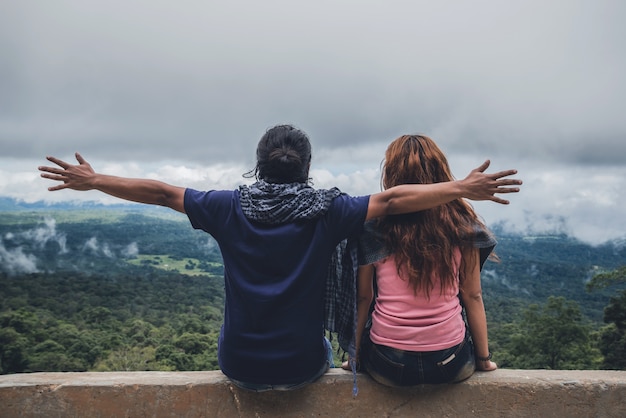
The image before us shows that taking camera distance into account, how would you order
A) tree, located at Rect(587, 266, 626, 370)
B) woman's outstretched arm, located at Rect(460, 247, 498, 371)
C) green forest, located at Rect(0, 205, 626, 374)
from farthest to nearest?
green forest, located at Rect(0, 205, 626, 374) → tree, located at Rect(587, 266, 626, 370) → woman's outstretched arm, located at Rect(460, 247, 498, 371)

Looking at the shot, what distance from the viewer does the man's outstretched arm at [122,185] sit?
1948 millimetres

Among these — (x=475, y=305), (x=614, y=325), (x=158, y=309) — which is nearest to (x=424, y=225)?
(x=475, y=305)

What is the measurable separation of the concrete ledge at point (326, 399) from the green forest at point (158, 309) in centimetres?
36

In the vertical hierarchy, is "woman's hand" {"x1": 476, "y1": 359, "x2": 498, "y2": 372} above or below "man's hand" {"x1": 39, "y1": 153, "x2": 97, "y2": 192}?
below

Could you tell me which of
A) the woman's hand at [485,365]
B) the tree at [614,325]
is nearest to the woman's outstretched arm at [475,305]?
the woman's hand at [485,365]

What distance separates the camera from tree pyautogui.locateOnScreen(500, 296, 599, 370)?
69.1ft

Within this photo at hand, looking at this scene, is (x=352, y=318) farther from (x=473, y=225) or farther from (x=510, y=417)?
(x=510, y=417)

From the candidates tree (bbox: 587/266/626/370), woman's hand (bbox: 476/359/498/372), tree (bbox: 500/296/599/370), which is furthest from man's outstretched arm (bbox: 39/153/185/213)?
tree (bbox: 500/296/599/370)

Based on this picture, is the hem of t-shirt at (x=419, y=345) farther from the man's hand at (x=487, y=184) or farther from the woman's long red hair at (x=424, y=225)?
the man's hand at (x=487, y=184)

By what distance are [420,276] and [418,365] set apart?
1.28 ft

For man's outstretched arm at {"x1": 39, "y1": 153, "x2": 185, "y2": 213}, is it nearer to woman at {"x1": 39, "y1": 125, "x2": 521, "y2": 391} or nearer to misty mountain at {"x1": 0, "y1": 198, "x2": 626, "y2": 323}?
woman at {"x1": 39, "y1": 125, "x2": 521, "y2": 391}

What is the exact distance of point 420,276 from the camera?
1.97m

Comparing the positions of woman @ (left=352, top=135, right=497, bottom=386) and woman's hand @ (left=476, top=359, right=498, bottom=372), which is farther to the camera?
woman's hand @ (left=476, top=359, right=498, bottom=372)

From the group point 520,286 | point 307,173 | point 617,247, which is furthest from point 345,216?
point 617,247
